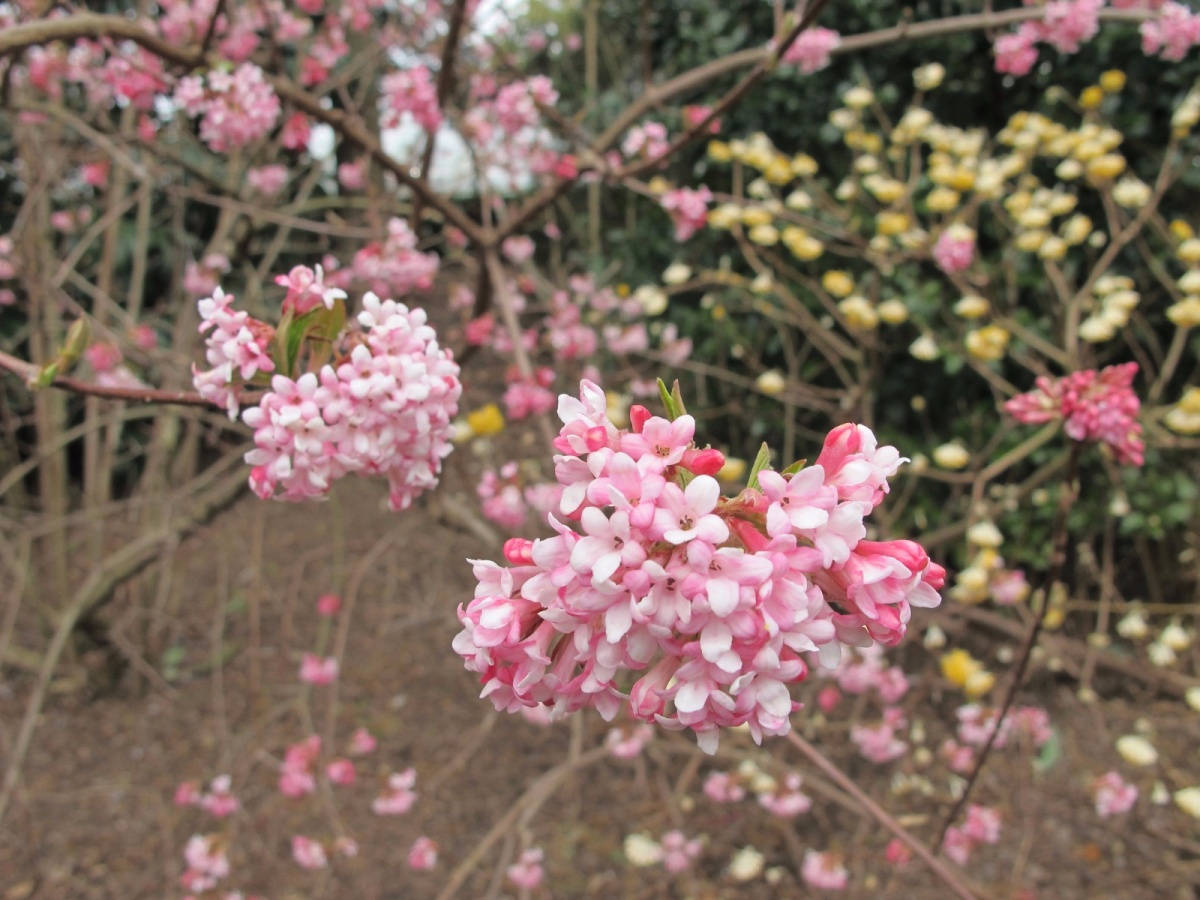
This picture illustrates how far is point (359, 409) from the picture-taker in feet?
3.52

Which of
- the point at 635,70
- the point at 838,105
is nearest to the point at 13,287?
the point at 635,70

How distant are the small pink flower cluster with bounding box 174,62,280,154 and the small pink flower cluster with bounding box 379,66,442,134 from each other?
83cm

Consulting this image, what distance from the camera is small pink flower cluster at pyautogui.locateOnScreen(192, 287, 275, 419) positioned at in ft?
3.58

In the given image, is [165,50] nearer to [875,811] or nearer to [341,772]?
[875,811]

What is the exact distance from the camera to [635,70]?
18.9 feet

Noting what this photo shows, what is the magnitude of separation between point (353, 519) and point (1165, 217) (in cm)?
475

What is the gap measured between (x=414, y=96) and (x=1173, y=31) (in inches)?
103

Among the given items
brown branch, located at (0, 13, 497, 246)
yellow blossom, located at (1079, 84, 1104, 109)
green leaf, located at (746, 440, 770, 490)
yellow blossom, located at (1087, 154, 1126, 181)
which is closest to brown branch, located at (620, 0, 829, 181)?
brown branch, located at (0, 13, 497, 246)

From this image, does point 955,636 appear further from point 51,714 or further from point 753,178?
point 51,714

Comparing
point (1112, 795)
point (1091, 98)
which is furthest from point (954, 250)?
point (1112, 795)

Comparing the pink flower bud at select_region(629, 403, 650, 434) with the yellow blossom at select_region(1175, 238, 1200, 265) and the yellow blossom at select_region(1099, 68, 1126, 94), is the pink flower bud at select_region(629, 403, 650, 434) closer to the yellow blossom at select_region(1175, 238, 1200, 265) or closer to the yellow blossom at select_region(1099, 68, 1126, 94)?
the yellow blossom at select_region(1175, 238, 1200, 265)

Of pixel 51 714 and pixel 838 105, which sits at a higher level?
pixel 838 105

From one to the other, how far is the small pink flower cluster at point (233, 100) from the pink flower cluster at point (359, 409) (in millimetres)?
1142

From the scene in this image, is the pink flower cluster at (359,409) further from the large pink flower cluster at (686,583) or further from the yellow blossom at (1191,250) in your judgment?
the yellow blossom at (1191,250)
